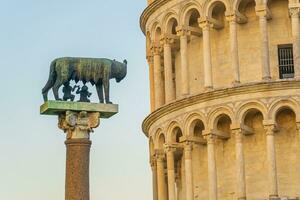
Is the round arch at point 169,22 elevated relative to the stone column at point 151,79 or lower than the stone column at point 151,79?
elevated

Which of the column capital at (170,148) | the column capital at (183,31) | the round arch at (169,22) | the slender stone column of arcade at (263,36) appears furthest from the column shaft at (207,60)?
the column capital at (170,148)

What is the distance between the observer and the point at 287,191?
42.8 meters

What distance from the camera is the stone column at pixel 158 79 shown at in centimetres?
4747

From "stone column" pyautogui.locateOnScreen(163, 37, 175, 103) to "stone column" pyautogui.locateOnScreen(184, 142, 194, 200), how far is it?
2525 millimetres

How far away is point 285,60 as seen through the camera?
145ft

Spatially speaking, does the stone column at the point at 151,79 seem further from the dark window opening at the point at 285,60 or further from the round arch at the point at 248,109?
the dark window opening at the point at 285,60

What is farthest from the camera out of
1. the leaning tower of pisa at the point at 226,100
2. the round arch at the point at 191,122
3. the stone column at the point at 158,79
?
the stone column at the point at 158,79

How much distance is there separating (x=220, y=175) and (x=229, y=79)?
4061 mm

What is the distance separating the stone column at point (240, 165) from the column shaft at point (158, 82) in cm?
548

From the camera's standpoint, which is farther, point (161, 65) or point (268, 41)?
point (161, 65)

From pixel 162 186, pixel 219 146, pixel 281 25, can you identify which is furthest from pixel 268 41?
pixel 162 186

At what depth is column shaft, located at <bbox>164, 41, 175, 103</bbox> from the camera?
4606cm

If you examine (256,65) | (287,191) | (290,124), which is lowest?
(287,191)

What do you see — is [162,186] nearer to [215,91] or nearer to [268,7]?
[215,91]
